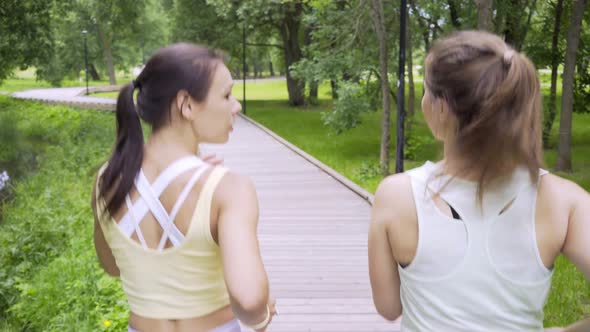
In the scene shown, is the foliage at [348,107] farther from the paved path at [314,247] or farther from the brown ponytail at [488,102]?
the brown ponytail at [488,102]

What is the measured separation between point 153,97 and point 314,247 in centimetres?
530

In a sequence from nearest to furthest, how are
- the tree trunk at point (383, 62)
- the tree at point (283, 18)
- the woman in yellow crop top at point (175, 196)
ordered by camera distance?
the woman in yellow crop top at point (175, 196), the tree trunk at point (383, 62), the tree at point (283, 18)

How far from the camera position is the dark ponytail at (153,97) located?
1682 mm

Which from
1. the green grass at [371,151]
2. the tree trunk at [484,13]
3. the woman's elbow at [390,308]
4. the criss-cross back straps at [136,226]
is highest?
the tree trunk at [484,13]

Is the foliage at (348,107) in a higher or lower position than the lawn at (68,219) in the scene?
higher

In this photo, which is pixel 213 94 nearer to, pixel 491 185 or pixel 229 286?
pixel 229 286

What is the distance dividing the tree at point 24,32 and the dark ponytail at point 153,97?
84.6ft

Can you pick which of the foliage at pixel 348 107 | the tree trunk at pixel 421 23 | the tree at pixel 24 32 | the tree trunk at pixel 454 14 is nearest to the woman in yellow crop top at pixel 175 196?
the foliage at pixel 348 107

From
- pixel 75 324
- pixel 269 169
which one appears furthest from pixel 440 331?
pixel 269 169

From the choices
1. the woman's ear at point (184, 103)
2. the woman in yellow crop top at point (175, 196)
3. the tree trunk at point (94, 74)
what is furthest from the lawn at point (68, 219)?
the tree trunk at point (94, 74)

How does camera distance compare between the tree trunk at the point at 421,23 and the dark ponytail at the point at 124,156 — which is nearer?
the dark ponytail at the point at 124,156

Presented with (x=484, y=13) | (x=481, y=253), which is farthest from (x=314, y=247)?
(x=481, y=253)

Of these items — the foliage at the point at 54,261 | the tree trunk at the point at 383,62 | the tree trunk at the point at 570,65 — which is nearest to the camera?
the foliage at the point at 54,261

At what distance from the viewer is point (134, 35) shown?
58875 mm
